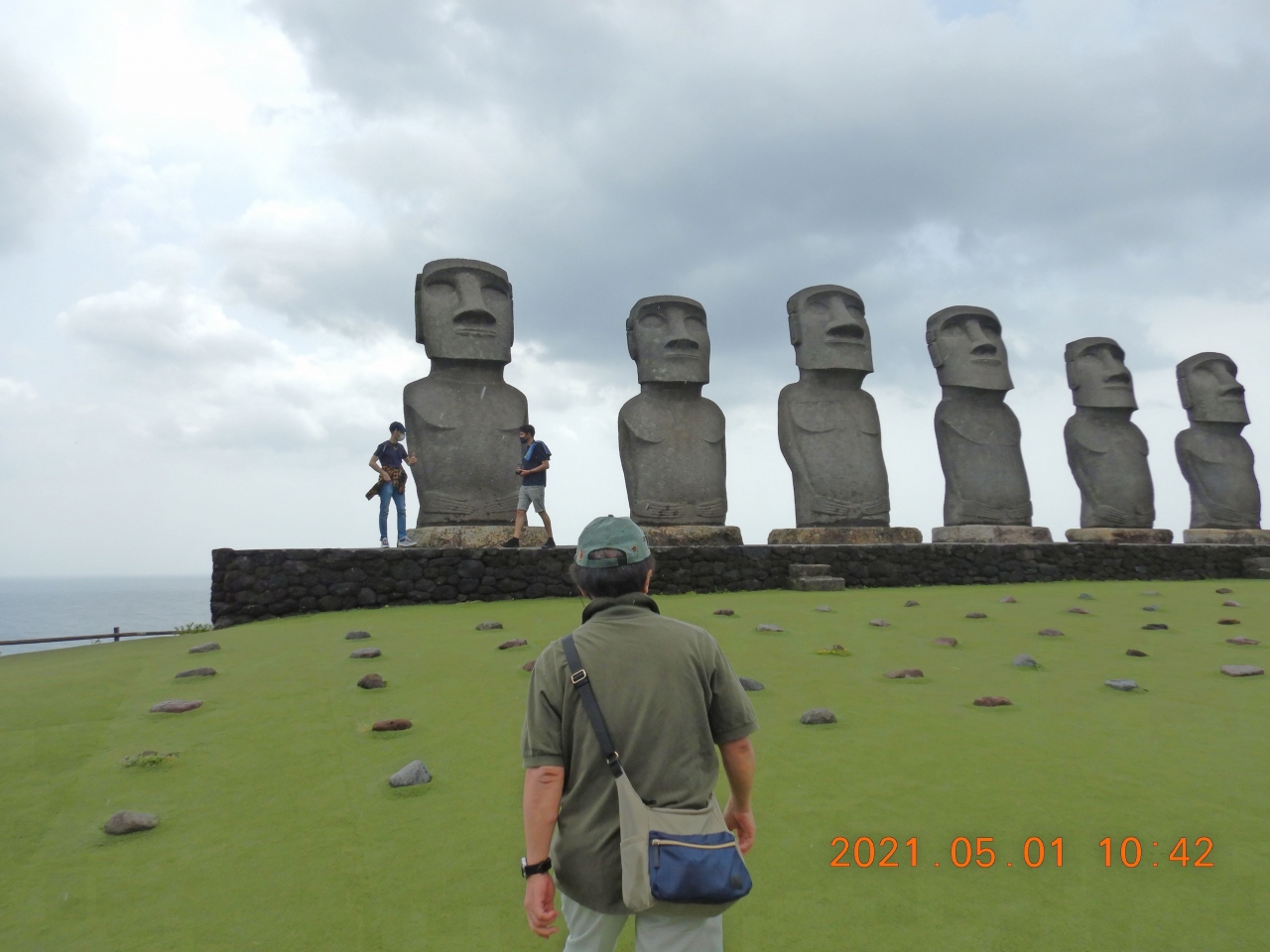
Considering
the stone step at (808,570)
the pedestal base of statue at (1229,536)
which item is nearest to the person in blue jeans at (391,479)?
the stone step at (808,570)

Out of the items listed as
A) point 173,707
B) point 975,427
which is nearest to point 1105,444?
point 975,427

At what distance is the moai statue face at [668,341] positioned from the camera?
12.3 metres

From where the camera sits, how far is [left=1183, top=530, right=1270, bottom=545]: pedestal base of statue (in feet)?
49.9

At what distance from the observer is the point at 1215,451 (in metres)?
16.4

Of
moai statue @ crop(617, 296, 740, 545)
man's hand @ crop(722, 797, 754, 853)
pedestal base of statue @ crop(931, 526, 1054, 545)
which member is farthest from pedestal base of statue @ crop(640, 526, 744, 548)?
man's hand @ crop(722, 797, 754, 853)

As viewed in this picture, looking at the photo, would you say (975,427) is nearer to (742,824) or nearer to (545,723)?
(742,824)

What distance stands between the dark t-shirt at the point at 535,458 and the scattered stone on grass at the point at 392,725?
5.27 meters

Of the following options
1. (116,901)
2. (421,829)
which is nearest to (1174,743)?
(421,829)

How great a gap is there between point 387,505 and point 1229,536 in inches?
554

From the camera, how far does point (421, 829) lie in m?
3.33

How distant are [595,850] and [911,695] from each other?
3586 mm

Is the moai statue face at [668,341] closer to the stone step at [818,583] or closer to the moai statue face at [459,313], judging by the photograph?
the moai statue face at [459,313]

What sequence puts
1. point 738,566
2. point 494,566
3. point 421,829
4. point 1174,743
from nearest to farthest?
1. point 421,829
2. point 1174,743
3. point 494,566
4. point 738,566

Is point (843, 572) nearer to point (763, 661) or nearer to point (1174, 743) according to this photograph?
point (763, 661)
